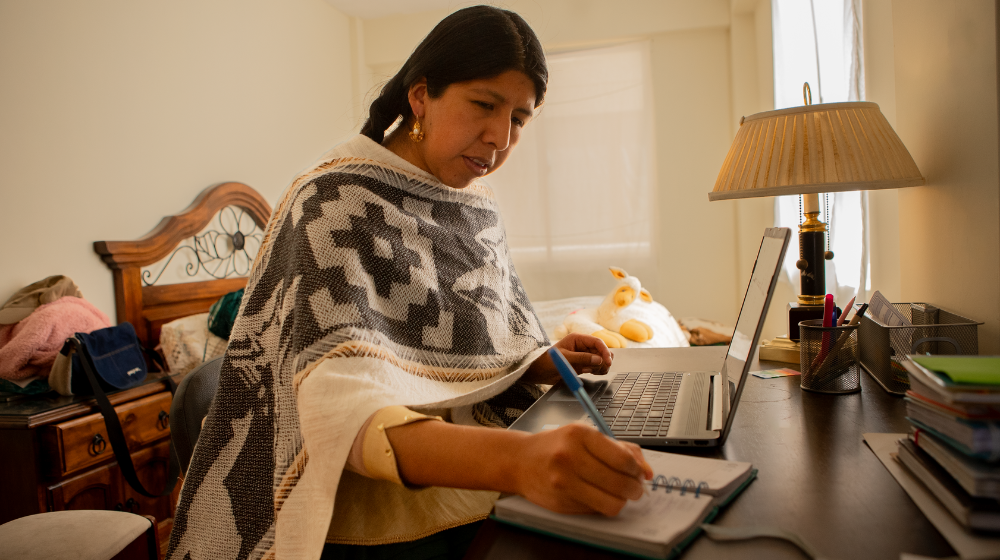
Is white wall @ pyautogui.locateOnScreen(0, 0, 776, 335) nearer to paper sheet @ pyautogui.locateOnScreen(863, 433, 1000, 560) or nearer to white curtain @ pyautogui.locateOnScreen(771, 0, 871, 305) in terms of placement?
white curtain @ pyautogui.locateOnScreen(771, 0, 871, 305)

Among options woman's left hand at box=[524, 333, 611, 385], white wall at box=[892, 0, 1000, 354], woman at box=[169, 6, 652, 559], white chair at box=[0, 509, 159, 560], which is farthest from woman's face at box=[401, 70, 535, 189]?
white chair at box=[0, 509, 159, 560]

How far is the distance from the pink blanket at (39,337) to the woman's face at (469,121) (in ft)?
4.38

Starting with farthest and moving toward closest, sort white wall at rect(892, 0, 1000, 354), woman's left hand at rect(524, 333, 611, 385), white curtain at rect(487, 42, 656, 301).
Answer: white curtain at rect(487, 42, 656, 301) < woman's left hand at rect(524, 333, 611, 385) < white wall at rect(892, 0, 1000, 354)

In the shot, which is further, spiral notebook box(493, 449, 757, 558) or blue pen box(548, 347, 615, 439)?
blue pen box(548, 347, 615, 439)

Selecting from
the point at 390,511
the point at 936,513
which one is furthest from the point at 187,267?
the point at 936,513

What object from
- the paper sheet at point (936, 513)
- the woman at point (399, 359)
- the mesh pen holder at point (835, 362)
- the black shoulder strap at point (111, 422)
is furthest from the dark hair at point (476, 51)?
the black shoulder strap at point (111, 422)

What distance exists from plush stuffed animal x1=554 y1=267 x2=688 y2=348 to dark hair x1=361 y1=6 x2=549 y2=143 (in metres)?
1.61

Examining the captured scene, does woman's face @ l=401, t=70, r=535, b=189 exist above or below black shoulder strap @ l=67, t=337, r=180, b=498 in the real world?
above

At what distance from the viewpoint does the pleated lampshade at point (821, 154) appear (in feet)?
3.25

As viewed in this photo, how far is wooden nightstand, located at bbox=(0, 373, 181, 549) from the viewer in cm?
158

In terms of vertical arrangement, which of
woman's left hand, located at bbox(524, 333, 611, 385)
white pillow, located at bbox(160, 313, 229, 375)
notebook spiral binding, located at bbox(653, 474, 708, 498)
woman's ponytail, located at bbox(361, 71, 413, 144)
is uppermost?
woman's ponytail, located at bbox(361, 71, 413, 144)

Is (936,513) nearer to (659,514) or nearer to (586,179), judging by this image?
(659,514)

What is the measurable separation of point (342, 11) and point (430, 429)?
3.92 m

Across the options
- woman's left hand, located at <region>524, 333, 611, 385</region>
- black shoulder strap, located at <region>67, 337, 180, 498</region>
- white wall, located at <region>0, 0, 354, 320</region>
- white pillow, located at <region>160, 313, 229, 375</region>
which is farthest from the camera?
white pillow, located at <region>160, 313, 229, 375</region>
